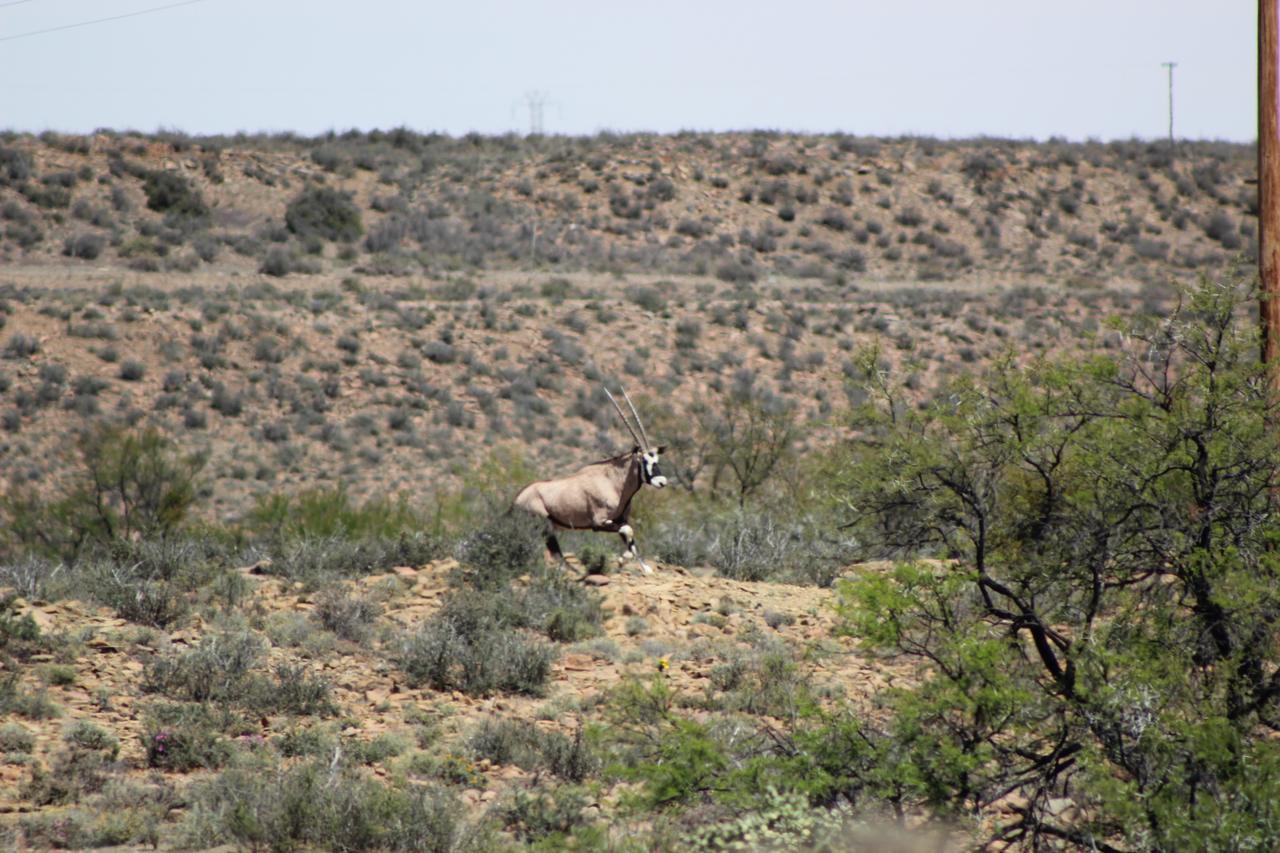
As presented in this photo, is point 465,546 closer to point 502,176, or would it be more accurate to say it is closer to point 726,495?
point 726,495

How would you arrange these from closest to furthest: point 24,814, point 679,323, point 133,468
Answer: point 24,814 < point 133,468 < point 679,323

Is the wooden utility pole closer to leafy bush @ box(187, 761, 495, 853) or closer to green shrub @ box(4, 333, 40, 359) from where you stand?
leafy bush @ box(187, 761, 495, 853)

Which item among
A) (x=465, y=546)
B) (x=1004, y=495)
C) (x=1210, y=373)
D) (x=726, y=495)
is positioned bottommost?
(x=726, y=495)

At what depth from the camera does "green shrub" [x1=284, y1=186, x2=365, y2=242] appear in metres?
46.8

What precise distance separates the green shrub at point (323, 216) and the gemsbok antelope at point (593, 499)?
34520mm

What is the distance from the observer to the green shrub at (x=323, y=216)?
4681cm

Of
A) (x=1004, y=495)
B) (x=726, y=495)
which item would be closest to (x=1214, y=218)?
(x=726, y=495)

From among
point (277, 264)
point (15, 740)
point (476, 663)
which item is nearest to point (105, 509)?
point (476, 663)

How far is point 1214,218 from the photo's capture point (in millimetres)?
54438

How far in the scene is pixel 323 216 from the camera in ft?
156

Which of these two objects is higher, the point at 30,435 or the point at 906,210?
the point at 906,210

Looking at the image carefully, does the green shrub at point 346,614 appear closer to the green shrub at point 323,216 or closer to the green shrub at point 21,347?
the green shrub at point 21,347

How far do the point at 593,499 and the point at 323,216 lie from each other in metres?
36.2

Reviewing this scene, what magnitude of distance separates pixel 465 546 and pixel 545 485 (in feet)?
3.77
